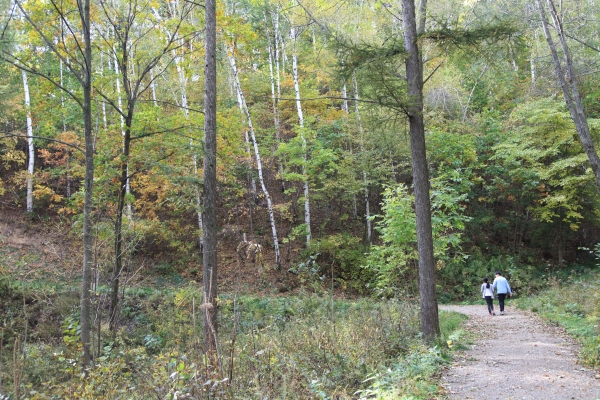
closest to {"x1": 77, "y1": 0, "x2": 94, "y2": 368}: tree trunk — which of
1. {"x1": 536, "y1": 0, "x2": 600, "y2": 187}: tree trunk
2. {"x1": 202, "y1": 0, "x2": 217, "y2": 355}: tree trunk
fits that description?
{"x1": 202, "y1": 0, "x2": 217, "y2": 355}: tree trunk

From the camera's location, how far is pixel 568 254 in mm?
22375

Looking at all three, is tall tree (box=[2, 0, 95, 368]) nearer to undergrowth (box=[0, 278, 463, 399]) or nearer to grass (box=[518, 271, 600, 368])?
undergrowth (box=[0, 278, 463, 399])

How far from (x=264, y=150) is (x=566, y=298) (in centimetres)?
1283

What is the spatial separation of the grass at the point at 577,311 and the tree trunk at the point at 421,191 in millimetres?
2309

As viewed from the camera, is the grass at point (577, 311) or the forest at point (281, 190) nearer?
the forest at point (281, 190)

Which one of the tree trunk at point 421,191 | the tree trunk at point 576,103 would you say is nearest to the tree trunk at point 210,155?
the tree trunk at point 421,191

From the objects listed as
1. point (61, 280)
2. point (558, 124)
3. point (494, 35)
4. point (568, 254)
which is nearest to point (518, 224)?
point (568, 254)

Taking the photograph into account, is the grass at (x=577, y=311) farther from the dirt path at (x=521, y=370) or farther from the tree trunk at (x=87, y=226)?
the tree trunk at (x=87, y=226)

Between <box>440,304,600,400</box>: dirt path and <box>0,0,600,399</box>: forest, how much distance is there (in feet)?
1.41

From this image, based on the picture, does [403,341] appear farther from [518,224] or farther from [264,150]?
[518,224]

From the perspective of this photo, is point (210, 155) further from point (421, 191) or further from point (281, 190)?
point (281, 190)

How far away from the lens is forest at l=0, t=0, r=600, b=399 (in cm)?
612

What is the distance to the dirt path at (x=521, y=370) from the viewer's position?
194 inches

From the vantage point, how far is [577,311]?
11047mm
